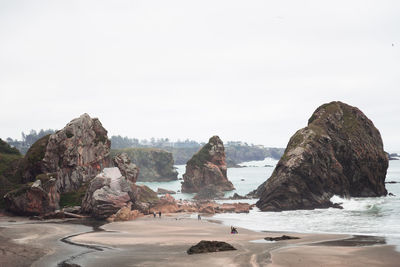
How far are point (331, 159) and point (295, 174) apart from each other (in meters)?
9.49

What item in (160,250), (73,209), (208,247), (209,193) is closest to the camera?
(208,247)

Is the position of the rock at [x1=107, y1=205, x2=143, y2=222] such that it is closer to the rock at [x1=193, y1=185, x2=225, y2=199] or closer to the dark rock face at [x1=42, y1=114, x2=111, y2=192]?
the dark rock face at [x1=42, y1=114, x2=111, y2=192]

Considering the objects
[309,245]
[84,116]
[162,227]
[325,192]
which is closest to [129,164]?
[84,116]

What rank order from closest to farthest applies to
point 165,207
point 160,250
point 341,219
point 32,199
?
point 160,250 → point 32,199 → point 341,219 → point 165,207

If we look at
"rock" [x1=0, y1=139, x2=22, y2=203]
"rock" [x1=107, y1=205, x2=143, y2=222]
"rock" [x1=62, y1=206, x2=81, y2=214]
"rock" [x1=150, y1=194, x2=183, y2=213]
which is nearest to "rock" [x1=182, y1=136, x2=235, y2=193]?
"rock" [x1=150, y1=194, x2=183, y2=213]

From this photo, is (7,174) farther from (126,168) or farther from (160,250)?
(160,250)

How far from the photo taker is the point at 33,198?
5256cm

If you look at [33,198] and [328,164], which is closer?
[33,198]

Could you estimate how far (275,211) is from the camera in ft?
219

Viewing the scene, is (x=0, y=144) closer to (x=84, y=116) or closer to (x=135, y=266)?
(x=84, y=116)

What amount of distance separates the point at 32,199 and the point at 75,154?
35.5ft

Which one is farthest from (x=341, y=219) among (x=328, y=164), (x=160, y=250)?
(x=160, y=250)

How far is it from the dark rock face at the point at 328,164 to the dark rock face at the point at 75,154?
97.2 ft

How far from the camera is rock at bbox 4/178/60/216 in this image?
171ft
